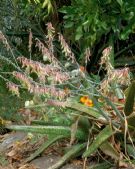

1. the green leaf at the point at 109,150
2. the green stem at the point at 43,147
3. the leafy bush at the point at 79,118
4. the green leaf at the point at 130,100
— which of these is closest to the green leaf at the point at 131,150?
the leafy bush at the point at 79,118

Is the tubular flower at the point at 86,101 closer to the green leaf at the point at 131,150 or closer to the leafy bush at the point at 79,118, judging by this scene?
the leafy bush at the point at 79,118

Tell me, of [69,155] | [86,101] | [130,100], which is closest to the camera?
[130,100]

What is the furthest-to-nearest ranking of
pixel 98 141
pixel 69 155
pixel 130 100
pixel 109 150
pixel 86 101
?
1. pixel 86 101
2. pixel 69 155
3. pixel 130 100
4. pixel 109 150
5. pixel 98 141

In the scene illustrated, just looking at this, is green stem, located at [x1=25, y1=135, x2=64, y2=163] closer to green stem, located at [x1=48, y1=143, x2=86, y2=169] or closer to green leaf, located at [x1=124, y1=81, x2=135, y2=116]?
green stem, located at [x1=48, y1=143, x2=86, y2=169]

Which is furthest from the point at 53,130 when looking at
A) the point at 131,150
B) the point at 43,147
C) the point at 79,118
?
the point at 131,150

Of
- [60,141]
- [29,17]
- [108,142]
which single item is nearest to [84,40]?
[29,17]

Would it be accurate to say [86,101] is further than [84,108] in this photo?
Yes

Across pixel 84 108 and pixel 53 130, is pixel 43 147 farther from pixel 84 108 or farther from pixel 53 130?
pixel 84 108

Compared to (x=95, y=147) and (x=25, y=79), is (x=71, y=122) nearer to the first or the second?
(x=95, y=147)
